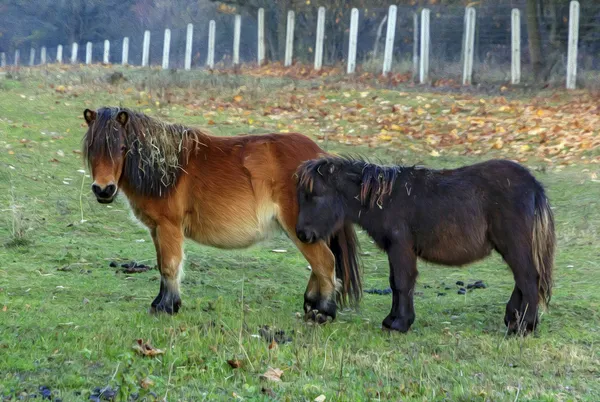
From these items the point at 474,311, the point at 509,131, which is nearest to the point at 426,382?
the point at 474,311

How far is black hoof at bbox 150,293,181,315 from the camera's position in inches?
315

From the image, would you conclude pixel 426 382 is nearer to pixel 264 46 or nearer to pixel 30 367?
pixel 30 367

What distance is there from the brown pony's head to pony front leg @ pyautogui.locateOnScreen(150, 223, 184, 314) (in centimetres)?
57

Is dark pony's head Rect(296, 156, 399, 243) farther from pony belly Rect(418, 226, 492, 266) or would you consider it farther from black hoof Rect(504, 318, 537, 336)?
black hoof Rect(504, 318, 537, 336)

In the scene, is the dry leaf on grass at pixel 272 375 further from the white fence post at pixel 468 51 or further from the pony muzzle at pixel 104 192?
the white fence post at pixel 468 51

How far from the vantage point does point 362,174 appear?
8.07m

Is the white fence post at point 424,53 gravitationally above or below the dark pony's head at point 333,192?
above

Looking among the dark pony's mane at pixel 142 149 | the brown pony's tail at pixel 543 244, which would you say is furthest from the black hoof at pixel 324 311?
the brown pony's tail at pixel 543 244

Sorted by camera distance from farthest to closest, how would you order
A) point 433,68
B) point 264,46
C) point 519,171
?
1. point 264,46
2. point 433,68
3. point 519,171

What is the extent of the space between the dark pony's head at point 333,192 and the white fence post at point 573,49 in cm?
1714

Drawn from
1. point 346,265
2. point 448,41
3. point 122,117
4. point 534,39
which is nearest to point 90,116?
point 122,117

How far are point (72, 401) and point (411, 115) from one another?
15.7 meters

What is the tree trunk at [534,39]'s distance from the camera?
26.8m

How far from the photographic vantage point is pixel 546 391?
5.89 m
